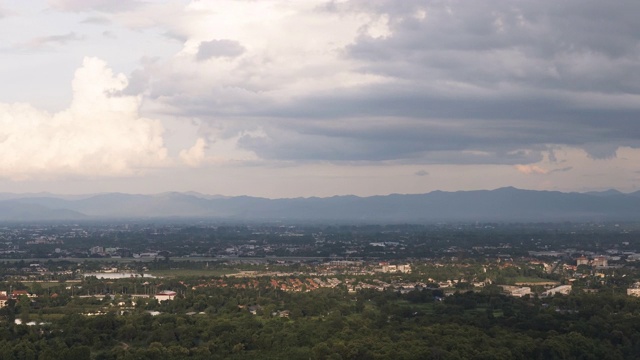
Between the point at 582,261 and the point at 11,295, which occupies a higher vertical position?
the point at 582,261

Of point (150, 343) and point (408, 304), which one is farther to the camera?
point (408, 304)

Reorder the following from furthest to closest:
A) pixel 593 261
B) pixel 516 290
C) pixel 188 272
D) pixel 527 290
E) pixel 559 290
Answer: pixel 593 261 → pixel 188 272 → pixel 527 290 → pixel 516 290 → pixel 559 290

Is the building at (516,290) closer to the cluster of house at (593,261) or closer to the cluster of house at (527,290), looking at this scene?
the cluster of house at (527,290)

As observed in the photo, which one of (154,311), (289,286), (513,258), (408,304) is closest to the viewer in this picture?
(154,311)

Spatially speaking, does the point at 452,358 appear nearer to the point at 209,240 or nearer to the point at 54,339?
the point at 54,339

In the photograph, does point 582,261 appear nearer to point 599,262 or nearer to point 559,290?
point 599,262

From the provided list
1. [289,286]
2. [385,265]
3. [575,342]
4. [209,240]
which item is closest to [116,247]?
[209,240]

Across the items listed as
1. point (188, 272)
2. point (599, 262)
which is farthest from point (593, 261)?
point (188, 272)

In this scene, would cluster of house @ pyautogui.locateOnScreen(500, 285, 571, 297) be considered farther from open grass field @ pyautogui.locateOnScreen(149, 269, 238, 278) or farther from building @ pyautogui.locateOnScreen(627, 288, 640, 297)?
open grass field @ pyautogui.locateOnScreen(149, 269, 238, 278)

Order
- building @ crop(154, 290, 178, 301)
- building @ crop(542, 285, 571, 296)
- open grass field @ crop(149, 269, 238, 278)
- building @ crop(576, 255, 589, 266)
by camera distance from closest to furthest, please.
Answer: building @ crop(154, 290, 178, 301), building @ crop(542, 285, 571, 296), open grass field @ crop(149, 269, 238, 278), building @ crop(576, 255, 589, 266)

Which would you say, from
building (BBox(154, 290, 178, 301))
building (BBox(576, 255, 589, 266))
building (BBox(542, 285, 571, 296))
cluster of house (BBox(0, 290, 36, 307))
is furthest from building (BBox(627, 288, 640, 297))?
cluster of house (BBox(0, 290, 36, 307))

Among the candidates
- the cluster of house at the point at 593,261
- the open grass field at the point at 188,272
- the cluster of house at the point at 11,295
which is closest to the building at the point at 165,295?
the cluster of house at the point at 11,295
